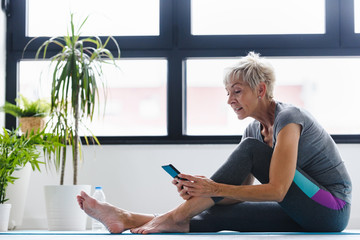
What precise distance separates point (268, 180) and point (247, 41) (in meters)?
1.65

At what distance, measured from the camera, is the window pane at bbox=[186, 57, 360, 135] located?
3.51 meters

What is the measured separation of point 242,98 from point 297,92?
4.93ft

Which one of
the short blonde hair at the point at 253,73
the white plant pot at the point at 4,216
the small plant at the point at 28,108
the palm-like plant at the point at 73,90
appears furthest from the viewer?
the small plant at the point at 28,108

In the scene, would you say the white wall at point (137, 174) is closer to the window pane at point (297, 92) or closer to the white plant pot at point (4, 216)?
the window pane at point (297, 92)

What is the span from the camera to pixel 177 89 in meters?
3.51

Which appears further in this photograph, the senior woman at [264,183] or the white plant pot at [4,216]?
the white plant pot at [4,216]

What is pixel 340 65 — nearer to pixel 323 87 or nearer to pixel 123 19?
pixel 323 87

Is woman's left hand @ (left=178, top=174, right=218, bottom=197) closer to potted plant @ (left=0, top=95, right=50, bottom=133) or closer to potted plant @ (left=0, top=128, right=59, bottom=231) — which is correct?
potted plant @ (left=0, top=128, right=59, bottom=231)

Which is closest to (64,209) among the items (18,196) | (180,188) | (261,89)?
Result: (18,196)

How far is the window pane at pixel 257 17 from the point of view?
3537 mm

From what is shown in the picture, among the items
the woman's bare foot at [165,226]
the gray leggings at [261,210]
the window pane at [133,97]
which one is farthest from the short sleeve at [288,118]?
the window pane at [133,97]

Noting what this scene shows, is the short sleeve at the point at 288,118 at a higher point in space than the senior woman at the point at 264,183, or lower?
higher

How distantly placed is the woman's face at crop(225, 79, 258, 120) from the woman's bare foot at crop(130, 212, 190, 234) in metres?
0.49

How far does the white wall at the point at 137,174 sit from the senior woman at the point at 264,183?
115cm
